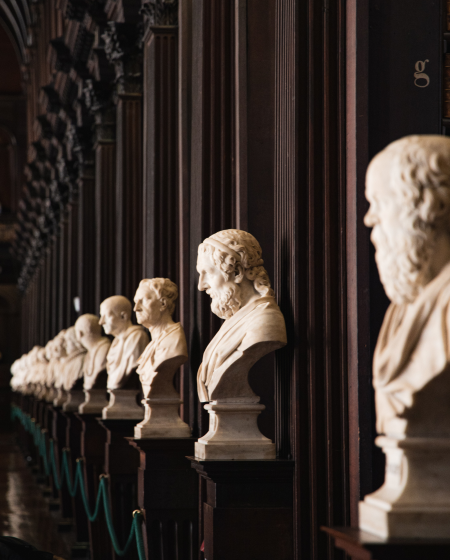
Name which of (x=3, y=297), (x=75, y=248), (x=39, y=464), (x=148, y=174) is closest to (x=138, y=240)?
(x=148, y=174)

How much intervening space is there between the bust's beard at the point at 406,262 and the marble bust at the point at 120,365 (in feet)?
14.5

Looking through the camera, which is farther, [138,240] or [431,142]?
[138,240]

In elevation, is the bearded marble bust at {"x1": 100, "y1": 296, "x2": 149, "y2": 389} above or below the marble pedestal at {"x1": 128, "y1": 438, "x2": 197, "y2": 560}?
above

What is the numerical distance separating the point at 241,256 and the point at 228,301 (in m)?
0.22

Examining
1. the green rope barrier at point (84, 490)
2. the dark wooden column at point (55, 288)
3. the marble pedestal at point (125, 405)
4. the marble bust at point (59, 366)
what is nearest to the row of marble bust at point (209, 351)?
the marble pedestal at point (125, 405)

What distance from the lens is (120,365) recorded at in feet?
21.8

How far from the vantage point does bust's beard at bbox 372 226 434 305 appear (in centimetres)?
223

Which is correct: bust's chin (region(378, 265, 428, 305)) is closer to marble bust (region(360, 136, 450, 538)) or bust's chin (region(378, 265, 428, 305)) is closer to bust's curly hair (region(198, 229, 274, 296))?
marble bust (region(360, 136, 450, 538))

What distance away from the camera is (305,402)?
397cm

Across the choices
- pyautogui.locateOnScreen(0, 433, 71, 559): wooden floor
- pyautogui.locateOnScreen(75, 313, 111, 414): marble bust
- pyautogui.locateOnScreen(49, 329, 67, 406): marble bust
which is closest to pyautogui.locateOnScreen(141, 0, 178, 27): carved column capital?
pyautogui.locateOnScreen(75, 313, 111, 414): marble bust

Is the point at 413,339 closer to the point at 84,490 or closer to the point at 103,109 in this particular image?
the point at 84,490

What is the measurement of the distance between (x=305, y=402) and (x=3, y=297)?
30.3 m

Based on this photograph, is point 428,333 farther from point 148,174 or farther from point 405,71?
point 148,174

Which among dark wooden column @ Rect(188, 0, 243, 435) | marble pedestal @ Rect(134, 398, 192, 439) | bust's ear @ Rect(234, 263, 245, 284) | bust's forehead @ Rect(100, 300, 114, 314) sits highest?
dark wooden column @ Rect(188, 0, 243, 435)
